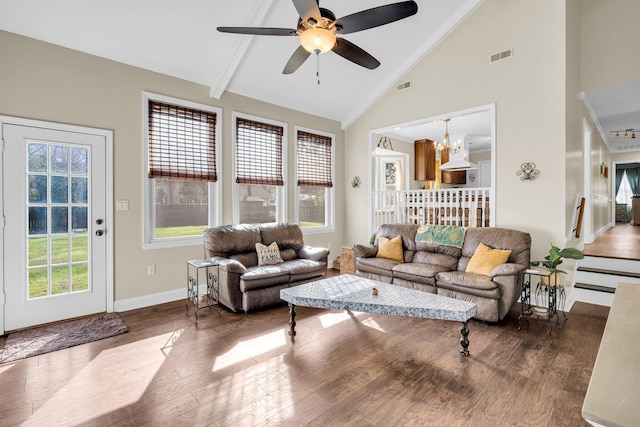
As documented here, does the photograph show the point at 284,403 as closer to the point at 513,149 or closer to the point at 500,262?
the point at 500,262

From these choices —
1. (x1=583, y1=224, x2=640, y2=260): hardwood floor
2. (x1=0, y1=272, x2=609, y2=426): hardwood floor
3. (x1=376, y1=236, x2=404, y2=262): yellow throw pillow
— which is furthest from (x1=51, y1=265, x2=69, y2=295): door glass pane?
(x1=583, y1=224, x2=640, y2=260): hardwood floor

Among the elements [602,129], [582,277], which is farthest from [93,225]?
[602,129]

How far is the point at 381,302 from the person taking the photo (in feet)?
9.41

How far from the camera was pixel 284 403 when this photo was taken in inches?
84.5

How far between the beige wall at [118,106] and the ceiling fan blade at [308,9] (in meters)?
2.69

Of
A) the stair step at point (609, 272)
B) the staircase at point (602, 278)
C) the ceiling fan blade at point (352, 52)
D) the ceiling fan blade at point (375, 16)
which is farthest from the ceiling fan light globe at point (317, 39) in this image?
the stair step at point (609, 272)

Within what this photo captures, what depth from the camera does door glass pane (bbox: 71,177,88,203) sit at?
366cm

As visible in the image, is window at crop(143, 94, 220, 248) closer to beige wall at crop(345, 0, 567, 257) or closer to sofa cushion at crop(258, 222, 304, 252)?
sofa cushion at crop(258, 222, 304, 252)

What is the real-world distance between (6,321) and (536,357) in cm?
504

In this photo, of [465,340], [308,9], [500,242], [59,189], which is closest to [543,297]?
[500,242]

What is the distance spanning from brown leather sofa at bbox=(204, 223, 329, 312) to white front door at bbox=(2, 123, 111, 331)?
1.30 meters

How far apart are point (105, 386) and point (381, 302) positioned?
2.21 m

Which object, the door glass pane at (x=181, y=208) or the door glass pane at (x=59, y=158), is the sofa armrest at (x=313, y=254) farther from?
the door glass pane at (x=59, y=158)

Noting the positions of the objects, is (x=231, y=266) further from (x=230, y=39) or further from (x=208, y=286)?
(x=230, y=39)
